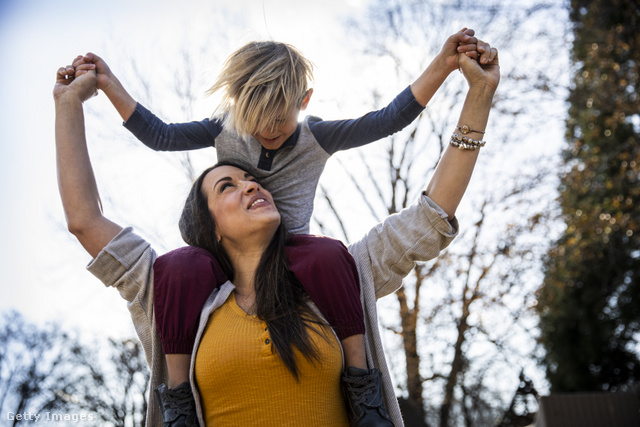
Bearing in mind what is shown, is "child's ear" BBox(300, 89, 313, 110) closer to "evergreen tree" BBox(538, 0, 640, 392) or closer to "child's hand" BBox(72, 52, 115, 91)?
"child's hand" BBox(72, 52, 115, 91)

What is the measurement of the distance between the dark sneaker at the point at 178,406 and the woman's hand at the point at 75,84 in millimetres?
1041

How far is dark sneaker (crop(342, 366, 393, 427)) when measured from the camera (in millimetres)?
1773

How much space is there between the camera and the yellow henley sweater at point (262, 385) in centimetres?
182

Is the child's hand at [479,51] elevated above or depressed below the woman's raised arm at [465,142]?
above

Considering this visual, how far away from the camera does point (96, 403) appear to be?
736cm

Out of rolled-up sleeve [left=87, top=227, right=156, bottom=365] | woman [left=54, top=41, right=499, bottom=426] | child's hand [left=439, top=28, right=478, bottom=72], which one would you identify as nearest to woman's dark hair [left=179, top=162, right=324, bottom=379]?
woman [left=54, top=41, right=499, bottom=426]

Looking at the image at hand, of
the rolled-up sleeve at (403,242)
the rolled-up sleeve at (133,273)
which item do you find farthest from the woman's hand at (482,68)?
the rolled-up sleeve at (133,273)

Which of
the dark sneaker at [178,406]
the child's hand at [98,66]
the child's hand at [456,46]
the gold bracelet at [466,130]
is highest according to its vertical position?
the child's hand at [98,66]

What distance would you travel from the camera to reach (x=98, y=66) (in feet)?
7.20

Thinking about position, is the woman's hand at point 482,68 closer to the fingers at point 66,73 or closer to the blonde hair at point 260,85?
the blonde hair at point 260,85

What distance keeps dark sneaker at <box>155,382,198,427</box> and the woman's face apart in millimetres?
580

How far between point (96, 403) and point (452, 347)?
6.52m

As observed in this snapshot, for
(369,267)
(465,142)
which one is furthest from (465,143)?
(369,267)

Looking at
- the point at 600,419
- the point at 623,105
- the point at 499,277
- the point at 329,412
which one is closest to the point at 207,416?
the point at 329,412
